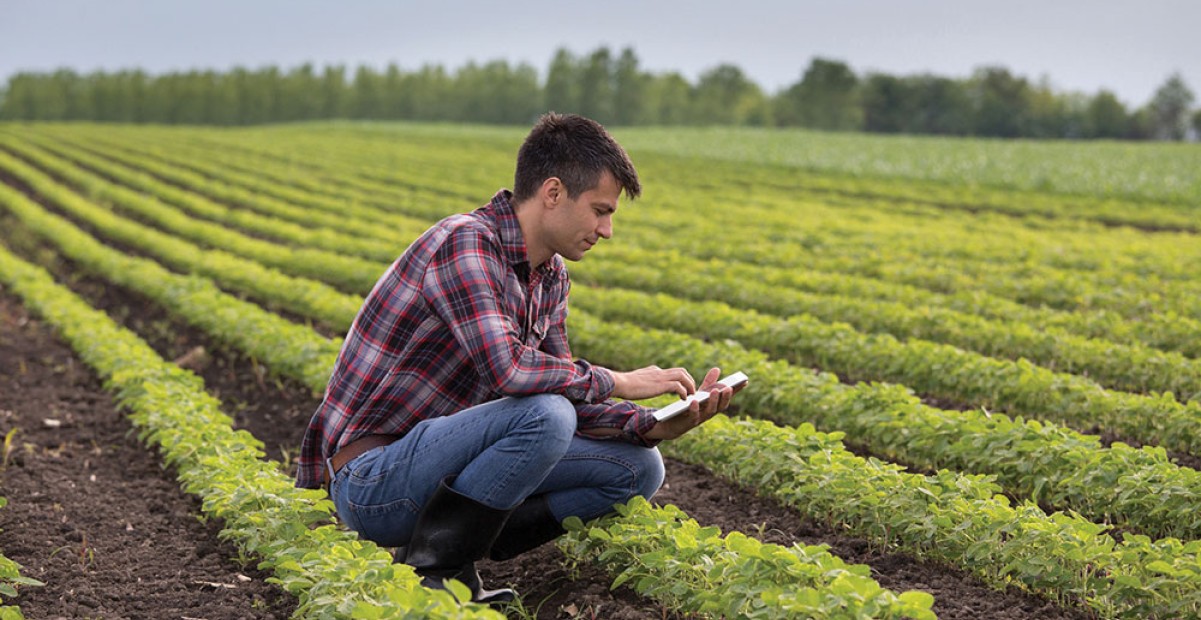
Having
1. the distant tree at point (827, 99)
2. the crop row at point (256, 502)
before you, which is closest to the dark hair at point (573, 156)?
the crop row at point (256, 502)

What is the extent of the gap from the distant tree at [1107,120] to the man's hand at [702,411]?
7929 cm

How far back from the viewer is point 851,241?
16.5 m

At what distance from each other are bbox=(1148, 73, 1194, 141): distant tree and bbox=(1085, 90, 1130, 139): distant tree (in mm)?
3126

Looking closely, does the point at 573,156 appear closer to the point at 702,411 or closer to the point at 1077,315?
the point at 702,411

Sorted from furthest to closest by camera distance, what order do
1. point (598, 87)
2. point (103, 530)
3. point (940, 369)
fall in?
1. point (598, 87)
2. point (940, 369)
3. point (103, 530)

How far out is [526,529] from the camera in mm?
4555

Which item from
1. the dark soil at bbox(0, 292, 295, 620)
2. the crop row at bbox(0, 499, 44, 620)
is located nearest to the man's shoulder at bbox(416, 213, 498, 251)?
the dark soil at bbox(0, 292, 295, 620)

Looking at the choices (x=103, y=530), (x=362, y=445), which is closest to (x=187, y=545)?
(x=103, y=530)

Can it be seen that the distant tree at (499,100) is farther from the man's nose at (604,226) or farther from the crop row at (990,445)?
the man's nose at (604,226)

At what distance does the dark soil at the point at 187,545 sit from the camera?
14.8 feet

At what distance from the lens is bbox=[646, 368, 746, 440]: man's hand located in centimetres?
414

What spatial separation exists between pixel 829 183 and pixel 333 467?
2689cm

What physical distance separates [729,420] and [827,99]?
81304 mm

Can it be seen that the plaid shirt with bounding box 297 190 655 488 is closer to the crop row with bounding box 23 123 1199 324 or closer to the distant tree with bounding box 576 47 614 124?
the crop row with bounding box 23 123 1199 324
